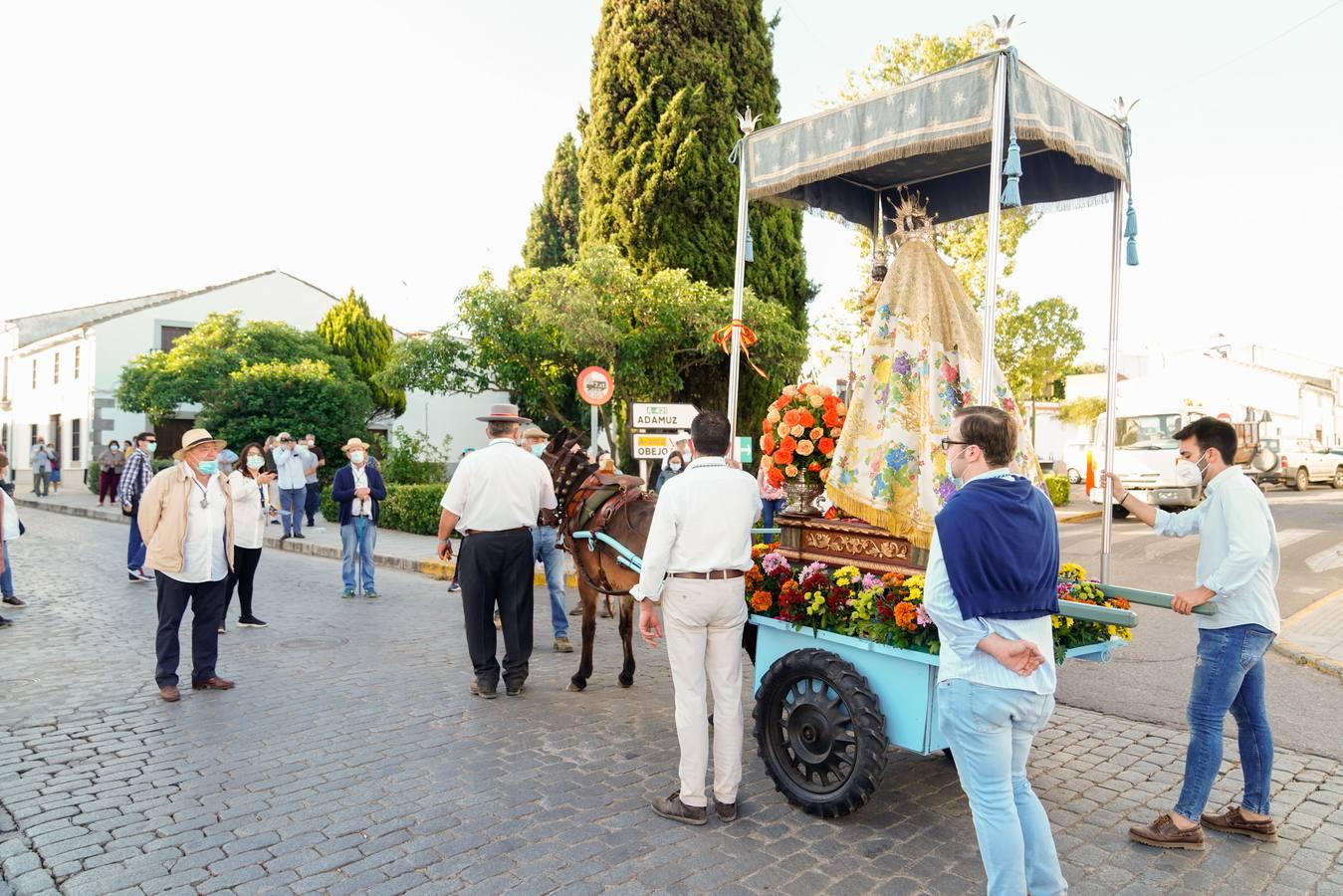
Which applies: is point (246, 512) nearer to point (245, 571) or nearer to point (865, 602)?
point (245, 571)

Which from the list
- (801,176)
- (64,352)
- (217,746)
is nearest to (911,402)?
(801,176)

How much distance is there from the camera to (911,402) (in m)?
4.96

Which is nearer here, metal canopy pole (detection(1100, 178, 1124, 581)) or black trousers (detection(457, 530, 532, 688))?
metal canopy pole (detection(1100, 178, 1124, 581))

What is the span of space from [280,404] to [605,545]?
1999cm

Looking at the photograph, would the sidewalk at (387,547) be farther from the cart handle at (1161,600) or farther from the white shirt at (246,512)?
the cart handle at (1161,600)

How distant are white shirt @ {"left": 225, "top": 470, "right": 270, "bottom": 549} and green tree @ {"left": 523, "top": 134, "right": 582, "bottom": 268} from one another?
22675 millimetres

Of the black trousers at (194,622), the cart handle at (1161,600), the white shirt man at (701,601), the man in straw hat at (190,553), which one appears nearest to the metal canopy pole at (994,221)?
the cart handle at (1161,600)

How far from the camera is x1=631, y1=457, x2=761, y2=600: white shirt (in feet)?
13.5

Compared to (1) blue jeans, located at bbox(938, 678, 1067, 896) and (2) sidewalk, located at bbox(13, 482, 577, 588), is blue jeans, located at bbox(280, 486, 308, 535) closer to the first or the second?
(2) sidewalk, located at bbox(13, 482, 577, 588)

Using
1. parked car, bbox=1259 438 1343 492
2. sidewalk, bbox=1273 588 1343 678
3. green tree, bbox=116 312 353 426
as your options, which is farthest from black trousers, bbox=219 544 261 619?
parked car, bbox=1259 438 1343 492

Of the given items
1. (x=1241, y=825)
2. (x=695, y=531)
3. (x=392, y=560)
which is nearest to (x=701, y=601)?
(x=695, y=531)

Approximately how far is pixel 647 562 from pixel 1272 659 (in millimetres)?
6924

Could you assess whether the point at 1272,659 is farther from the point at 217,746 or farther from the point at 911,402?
the point at 217,746

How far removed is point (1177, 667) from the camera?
7516 millimetres
